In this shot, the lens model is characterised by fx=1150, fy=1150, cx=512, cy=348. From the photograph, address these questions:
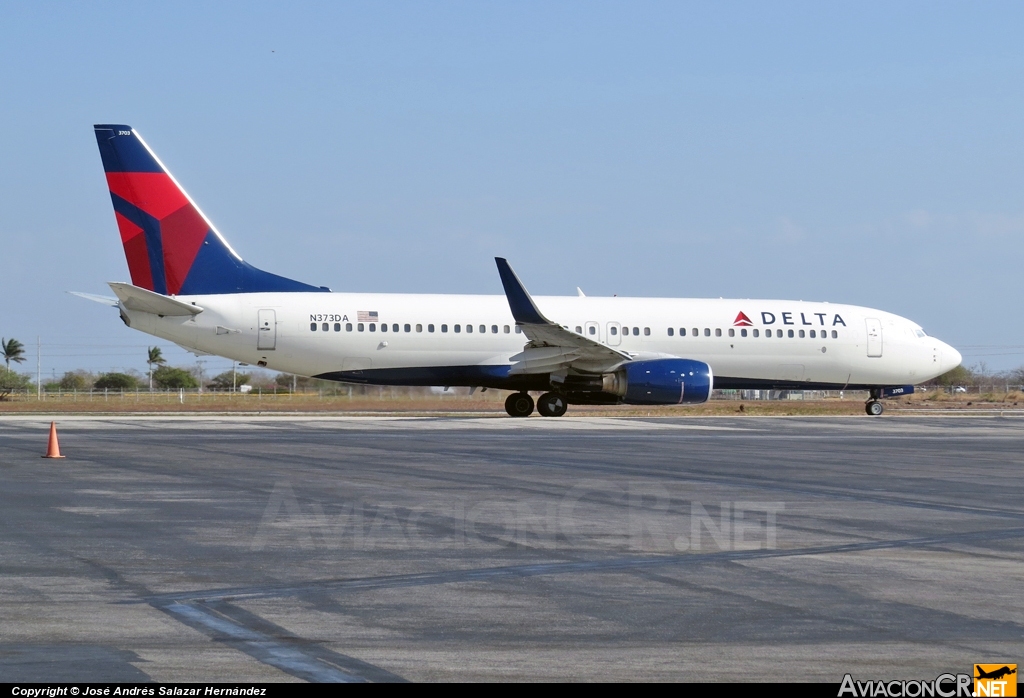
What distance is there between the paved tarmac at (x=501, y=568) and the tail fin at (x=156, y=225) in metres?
13.3

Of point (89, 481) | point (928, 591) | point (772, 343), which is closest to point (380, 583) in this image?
point (928, 591)

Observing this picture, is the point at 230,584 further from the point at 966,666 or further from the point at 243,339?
the point at 243,339

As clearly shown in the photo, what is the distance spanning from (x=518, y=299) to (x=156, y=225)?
956 centimetres

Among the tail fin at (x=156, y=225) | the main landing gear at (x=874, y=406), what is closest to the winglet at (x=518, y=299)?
the tail fin at (x=156, y=225)

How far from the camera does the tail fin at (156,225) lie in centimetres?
2939

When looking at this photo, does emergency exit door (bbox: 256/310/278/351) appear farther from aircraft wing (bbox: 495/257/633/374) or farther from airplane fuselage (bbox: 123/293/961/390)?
aircraft wing (bbox: 495/257/633/374)

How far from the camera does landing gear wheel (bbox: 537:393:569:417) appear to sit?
31.6 metres

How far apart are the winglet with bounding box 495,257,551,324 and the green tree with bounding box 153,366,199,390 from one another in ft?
151

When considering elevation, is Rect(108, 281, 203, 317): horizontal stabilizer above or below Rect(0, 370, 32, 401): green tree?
above

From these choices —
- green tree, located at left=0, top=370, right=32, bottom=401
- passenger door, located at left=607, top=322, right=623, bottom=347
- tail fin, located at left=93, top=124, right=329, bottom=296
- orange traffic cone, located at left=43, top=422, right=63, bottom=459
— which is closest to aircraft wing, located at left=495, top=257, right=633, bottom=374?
passenger door, located at left=607, top=322, right=623, bottom=347

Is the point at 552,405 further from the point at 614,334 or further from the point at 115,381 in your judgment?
the point at 115,381

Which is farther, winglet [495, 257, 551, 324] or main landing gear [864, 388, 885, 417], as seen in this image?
main landing gear [864, 388, 885, 417]

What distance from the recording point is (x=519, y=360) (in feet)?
102

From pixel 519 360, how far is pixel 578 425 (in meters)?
4.11
